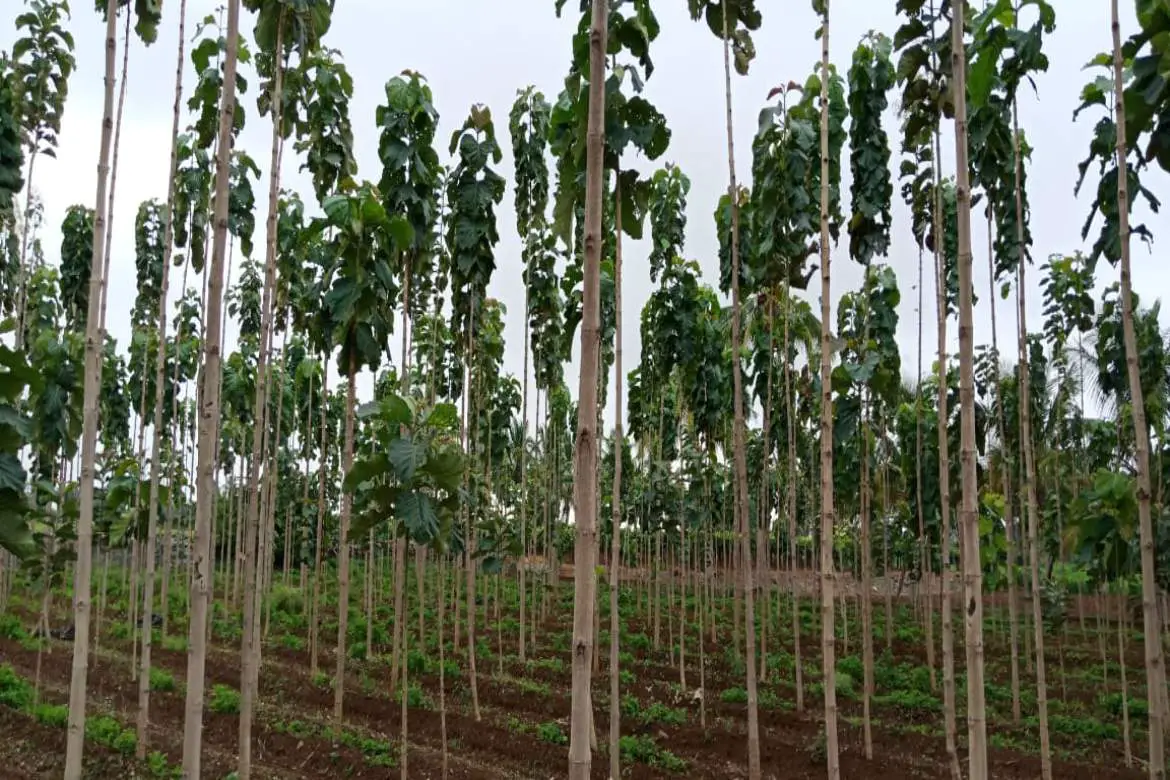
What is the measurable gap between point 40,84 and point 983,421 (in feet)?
43.7

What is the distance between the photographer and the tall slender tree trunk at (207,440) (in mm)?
4891

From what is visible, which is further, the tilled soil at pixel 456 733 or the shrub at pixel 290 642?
the shrub at pixel 290 642

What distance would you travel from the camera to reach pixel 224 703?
1338 cm

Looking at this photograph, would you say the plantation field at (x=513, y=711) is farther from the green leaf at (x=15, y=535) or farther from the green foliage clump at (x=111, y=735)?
the green leaf at (x=15, y=535)

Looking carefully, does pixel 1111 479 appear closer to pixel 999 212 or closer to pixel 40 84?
pixel 999 212

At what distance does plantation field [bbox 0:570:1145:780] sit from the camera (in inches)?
459

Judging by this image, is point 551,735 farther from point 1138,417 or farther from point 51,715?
point 1138,417

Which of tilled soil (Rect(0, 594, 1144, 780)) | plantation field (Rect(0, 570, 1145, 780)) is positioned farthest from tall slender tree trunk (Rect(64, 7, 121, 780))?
tilled soil (Rect(0, 594, 1144, 780))

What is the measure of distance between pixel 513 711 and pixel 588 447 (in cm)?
1277

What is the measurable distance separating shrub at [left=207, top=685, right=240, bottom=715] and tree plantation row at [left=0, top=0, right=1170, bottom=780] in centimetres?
52

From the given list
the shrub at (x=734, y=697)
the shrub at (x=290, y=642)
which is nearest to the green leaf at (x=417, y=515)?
the shrub at (x=734, y=697)

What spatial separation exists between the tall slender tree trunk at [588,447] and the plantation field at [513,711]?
7860 millimetres

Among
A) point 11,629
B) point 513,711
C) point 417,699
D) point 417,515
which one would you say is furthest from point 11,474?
point 11,629

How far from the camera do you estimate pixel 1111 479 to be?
6.61 metres
